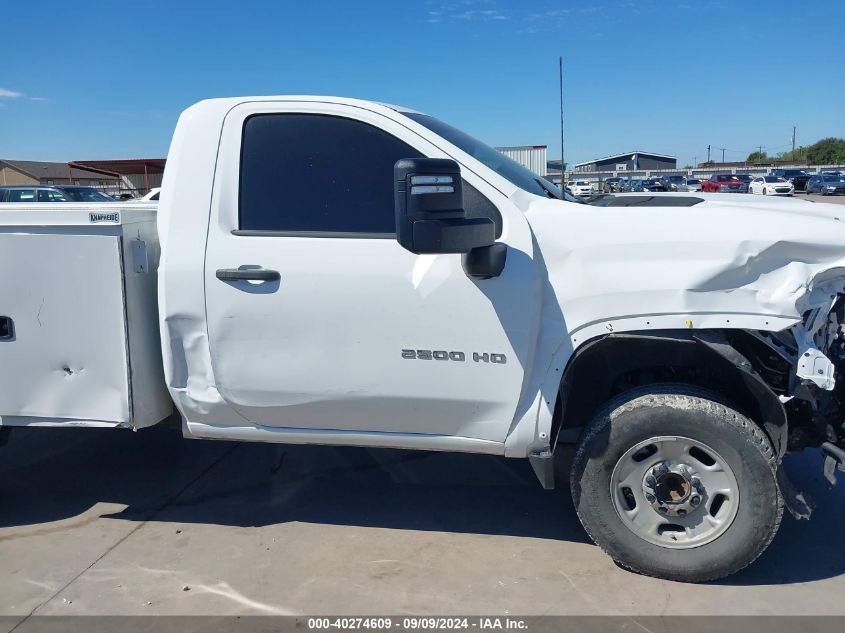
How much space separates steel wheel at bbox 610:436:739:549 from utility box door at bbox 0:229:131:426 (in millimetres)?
2383

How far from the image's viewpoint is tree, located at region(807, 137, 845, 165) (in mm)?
79875

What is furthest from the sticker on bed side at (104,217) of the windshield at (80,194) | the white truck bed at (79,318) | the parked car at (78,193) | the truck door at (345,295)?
the windshield at (80,194)

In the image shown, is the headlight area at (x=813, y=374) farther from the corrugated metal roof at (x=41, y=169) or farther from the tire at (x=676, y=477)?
the corrugated metal roof at (x=41, y=169)

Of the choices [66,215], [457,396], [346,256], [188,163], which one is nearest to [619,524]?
[457,396]

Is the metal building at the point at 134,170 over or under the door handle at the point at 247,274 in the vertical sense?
over

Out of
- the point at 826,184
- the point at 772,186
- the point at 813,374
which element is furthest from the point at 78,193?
the point at 826,184

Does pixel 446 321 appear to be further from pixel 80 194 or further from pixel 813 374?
pixel 80 194

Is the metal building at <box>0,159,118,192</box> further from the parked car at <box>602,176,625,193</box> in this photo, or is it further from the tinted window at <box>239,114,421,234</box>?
the tinted window at <box>239,114,421,234</box>

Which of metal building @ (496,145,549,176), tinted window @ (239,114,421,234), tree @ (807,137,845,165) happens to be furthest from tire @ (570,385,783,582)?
tree @ (807,137,845,165)

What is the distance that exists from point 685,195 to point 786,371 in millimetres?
1222

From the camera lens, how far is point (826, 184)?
38938 millimetres

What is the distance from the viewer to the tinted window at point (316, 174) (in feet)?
10.5

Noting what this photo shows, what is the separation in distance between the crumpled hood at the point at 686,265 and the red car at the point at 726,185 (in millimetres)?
43545
